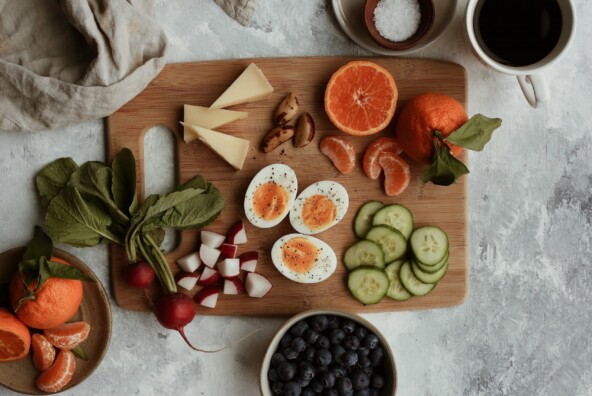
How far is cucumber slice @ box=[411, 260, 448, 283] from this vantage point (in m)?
1.93

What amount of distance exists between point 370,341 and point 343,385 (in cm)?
14

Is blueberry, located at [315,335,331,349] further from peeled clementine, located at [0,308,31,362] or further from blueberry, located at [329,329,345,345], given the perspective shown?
peeled clementine, located at [0,308,31,362]

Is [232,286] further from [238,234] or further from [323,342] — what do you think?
[323,342]

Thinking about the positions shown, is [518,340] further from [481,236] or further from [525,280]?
[481,236]

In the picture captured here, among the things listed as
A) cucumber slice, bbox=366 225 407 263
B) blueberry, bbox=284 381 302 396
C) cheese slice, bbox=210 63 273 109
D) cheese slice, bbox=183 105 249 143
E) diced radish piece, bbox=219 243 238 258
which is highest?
cheese slice, bbox=210 63 273 109

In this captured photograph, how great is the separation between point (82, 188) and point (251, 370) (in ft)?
2.44

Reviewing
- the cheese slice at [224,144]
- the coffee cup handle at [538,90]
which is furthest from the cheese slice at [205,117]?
the coffee cup handle at [538,90]

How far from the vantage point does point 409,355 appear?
2.05 meters

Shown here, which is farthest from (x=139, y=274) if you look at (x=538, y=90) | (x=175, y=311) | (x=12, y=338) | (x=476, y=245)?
(x=538, y=90)

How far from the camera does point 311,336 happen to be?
5.98ft

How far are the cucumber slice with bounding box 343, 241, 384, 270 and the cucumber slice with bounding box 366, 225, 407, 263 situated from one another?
0.02 meters

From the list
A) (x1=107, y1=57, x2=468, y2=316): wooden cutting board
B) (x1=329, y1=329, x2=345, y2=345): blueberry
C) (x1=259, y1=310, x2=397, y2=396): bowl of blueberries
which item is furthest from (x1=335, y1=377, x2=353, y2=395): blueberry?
(x1=107, y1=57, x2=468, y2=316): wooden cutting board

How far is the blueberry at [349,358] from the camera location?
5.91 ft

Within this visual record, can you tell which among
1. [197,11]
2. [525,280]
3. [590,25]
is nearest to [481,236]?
[525,280]
